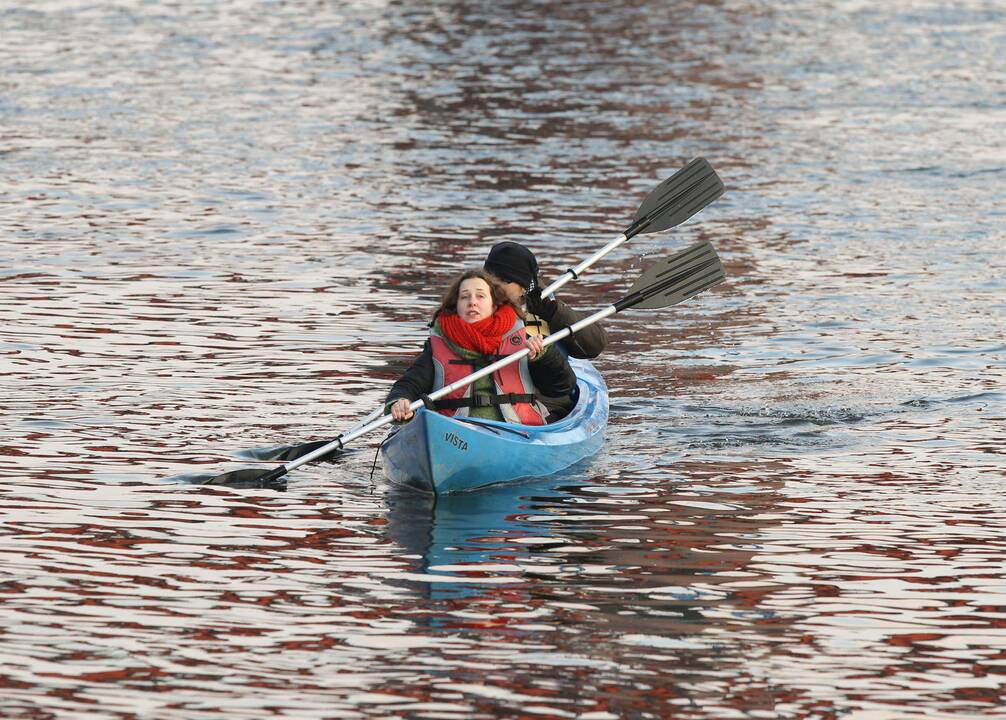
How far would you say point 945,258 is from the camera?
1638cm

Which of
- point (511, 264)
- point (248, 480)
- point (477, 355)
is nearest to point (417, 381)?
point (477, 355)

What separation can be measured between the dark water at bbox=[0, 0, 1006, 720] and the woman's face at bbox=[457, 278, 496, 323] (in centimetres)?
100

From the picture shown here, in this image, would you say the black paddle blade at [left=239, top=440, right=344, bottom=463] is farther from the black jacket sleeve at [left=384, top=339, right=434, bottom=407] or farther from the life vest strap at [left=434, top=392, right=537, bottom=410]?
the life vest strap at [left=434, top=392, right=537, bottom=410]

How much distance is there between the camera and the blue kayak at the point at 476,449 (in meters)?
9.41

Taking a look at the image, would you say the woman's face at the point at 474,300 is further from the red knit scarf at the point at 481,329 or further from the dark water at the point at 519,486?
the dark water at the point at 519,486

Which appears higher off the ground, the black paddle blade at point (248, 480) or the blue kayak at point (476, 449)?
the blue kayak at point (476, 449)

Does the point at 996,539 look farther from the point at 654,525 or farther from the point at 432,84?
the point at 432,84

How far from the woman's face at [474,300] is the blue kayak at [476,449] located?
1.99ft

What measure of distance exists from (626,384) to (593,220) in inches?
237

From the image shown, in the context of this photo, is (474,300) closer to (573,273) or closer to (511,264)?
(511,264)

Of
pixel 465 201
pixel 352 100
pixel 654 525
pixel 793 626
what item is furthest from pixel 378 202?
pixel 793 626

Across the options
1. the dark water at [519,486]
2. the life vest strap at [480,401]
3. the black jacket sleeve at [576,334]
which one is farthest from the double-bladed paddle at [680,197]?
the life vest strap at [480,401]

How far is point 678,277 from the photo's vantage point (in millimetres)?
11422

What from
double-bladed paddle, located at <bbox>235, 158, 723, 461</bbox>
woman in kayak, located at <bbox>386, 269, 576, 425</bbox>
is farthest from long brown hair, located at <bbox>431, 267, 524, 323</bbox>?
double-bladed paddle, located at <bbox>235, 158, 723, 461</bbox>
